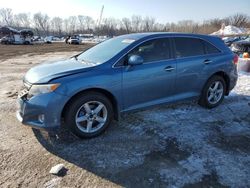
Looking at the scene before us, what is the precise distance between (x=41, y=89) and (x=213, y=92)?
3733mm

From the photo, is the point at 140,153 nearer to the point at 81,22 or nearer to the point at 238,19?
the point at 238,19

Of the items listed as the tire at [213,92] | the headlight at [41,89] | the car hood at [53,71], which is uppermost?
the car hood at [53,71]

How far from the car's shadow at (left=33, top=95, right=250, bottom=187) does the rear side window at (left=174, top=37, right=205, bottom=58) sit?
49.5 inches

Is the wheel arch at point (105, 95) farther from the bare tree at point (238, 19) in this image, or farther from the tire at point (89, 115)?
the bare tree at point (238, 19)

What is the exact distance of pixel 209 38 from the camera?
5.33 m

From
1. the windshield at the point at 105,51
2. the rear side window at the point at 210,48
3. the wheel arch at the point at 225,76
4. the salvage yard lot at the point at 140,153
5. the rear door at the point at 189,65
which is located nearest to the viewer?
the salvage yard lot at the point at 140,153

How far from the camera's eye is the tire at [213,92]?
17.4 ft

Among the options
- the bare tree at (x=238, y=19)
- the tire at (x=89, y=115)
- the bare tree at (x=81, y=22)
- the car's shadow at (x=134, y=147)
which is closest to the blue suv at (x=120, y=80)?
the tire at (x=89, y=115)

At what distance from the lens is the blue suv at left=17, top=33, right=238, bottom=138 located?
3.62 m

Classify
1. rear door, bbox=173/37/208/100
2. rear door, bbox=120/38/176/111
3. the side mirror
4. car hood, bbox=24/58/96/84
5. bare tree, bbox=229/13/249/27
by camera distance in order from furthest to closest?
bare tree, bbox=229/13/249/27
rear door, bbox=173/37/208/100
rear door, bbox=120/38/176/111
the side mirror
car hood, bbox=24/58/96/84

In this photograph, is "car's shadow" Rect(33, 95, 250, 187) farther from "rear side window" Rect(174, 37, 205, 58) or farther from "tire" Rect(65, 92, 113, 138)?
"rear side window" Rect(174, 37, 205, 58)

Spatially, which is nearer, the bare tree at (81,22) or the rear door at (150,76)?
the rear door at (150,76)

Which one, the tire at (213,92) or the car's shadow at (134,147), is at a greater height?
the tire at (213,92)

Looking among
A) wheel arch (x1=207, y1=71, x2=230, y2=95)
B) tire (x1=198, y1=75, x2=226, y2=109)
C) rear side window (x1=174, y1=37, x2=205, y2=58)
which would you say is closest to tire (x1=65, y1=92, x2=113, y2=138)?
rear side window (x1=174, y1=37, x2=205, y2=58)
